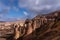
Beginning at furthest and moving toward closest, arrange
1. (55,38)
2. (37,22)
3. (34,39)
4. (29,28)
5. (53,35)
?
(37,22) → (29,28) → (34,39) → (53,35) → (55,38)

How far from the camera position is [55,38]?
117 feet

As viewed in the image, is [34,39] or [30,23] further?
[30,23]

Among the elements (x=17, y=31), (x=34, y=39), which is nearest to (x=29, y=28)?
(x=17, y=31)

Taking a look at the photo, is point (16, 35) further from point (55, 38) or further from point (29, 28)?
point (55, 38)

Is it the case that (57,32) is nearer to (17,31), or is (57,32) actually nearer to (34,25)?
(34,25)

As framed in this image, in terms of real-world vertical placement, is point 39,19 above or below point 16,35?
above

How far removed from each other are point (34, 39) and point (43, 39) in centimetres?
518

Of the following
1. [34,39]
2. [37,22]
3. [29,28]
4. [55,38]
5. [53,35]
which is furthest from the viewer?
[37,22]

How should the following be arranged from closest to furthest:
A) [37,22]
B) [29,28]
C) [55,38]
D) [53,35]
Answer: [55,38], [53,35], [29,28], [37,22]

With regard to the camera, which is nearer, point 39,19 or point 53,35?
point 53,35

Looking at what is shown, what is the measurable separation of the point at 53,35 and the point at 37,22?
103 feet

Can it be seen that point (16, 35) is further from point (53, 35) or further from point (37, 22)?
point (53, 35)

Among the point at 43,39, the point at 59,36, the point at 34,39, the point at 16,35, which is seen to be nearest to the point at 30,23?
the point at 16,35

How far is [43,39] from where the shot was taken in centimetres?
4028
